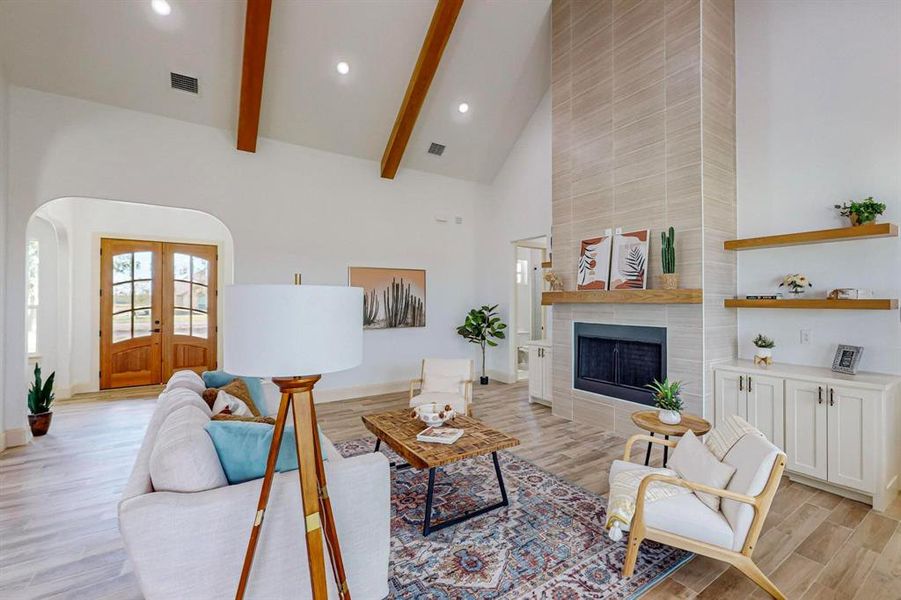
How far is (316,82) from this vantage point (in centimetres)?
487

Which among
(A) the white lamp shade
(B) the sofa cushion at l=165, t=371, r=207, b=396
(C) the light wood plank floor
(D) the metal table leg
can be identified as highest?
(A) the white lamp shade

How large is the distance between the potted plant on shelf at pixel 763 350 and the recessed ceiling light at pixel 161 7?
6254 mm

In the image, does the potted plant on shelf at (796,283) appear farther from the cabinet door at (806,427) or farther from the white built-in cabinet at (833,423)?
the cabinet door at (806,427)

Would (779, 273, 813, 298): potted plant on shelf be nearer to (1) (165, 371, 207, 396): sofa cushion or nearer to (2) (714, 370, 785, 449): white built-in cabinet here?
(2) (714, 370, 785, 449): white built-in cabinet

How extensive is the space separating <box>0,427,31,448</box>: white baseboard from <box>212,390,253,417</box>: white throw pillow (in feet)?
9.44

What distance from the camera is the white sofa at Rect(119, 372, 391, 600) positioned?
145 centimetres

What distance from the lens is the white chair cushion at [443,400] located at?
394cm

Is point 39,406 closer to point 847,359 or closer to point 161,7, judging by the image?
point 161,7

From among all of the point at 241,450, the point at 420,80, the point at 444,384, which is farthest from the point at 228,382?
the point at 420,80

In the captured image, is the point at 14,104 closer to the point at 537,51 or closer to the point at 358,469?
the point at 358,469

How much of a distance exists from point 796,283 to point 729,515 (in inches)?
93.5

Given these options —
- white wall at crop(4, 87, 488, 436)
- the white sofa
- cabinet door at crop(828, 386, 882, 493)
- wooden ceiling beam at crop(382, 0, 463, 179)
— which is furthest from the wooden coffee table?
A: wooden ceiling beam at crop(382, 0, 463, 179)

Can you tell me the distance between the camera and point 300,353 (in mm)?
1323

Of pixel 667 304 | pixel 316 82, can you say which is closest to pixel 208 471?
pixel 667 304
